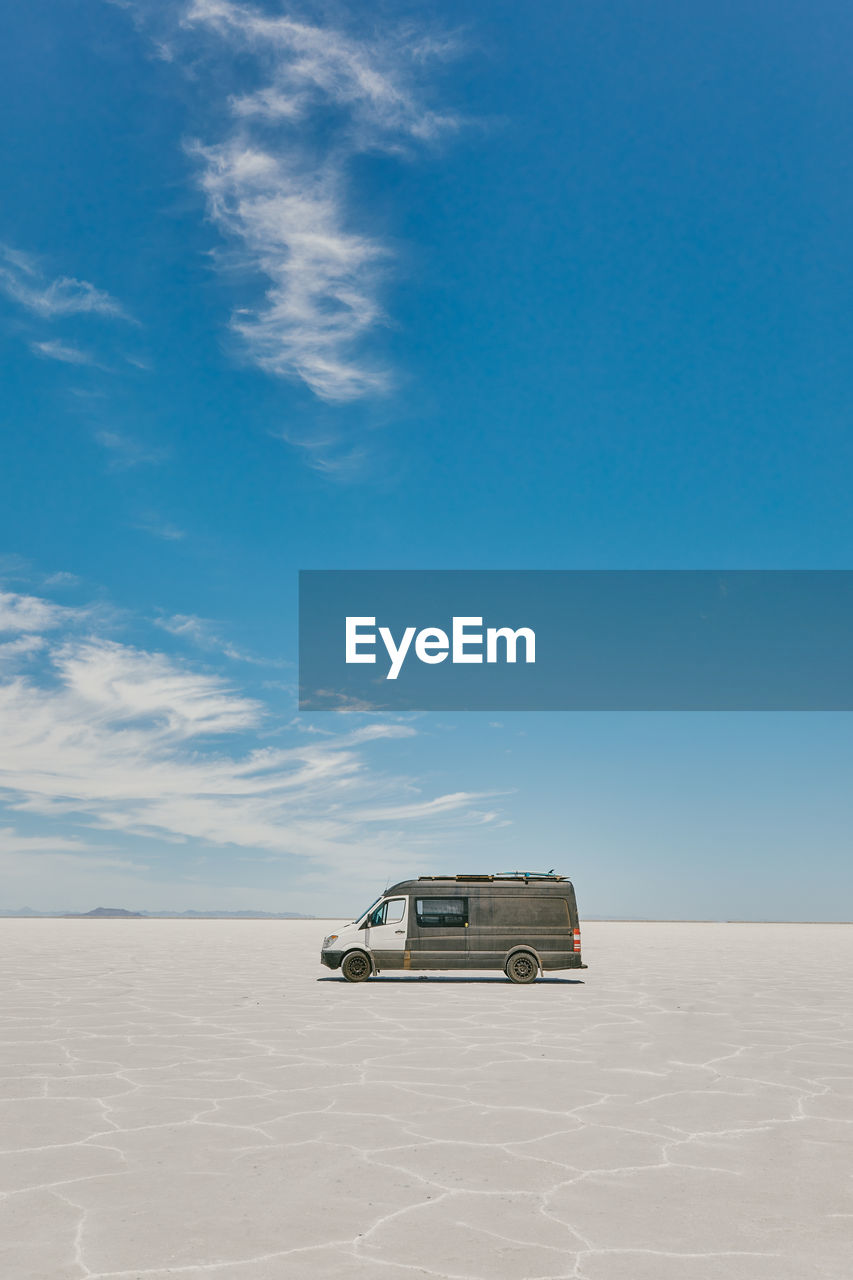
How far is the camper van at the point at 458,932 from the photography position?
20484 millimetres

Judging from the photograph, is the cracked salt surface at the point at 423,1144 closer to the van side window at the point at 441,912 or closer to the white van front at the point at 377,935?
the white van front at the point at 377,935

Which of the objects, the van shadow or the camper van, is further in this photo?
the van shadow

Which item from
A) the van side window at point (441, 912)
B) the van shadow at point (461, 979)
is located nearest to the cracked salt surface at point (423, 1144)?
the van side window at point (441, 912)

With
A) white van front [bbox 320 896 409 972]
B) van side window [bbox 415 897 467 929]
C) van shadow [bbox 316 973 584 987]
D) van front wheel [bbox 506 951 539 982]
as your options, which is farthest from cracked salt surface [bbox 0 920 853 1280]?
van shadow [bbox 316 973 584 987]

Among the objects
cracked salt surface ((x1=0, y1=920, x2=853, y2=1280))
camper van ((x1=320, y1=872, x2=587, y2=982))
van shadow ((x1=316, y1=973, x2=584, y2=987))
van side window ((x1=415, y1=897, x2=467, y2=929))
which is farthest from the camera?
van shadow ((x1=316, y1=973, x2=584, y2=987))

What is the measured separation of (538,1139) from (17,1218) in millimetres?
3769

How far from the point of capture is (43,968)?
1001 inches

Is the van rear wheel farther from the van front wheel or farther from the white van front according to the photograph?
the van front wheel

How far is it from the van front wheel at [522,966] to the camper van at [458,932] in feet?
0.07

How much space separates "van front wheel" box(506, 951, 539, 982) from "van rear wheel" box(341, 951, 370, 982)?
116 inches

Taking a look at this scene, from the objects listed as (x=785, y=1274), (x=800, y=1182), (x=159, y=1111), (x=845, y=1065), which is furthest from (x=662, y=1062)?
(x=785, y=1274)

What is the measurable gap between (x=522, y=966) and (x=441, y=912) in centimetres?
202

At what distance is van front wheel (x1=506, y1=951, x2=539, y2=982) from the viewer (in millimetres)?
20703

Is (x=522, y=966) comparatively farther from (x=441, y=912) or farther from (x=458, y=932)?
(x=441, y=912)
